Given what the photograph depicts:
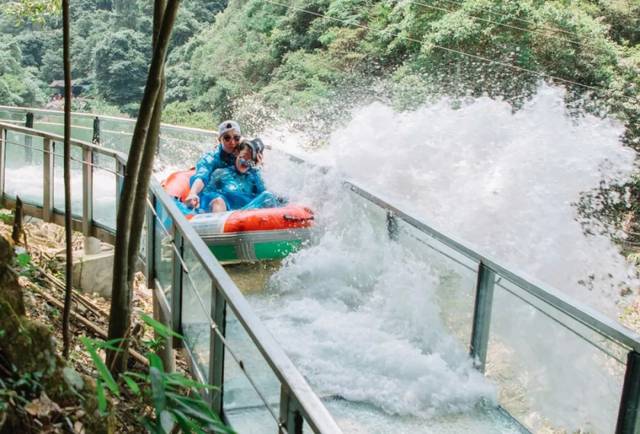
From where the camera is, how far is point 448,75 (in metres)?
16.8

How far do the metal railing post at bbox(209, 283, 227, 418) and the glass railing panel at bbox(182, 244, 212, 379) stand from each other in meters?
0.08

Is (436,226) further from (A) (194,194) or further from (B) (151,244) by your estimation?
(A) (194,194)

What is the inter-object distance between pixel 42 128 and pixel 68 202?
4833 mm

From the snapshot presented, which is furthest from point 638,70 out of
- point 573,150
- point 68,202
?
point 68,202

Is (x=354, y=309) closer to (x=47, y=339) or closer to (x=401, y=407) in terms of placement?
(x=401, y=407)

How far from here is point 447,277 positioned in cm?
433

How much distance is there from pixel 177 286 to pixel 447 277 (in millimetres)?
1686

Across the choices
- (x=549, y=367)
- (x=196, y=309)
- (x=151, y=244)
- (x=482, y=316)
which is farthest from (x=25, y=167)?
(x=549, y=367)

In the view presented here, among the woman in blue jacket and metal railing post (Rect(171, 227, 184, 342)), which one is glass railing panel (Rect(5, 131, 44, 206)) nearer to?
the woman in blue jacket

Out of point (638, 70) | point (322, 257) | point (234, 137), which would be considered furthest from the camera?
point (638, 70)

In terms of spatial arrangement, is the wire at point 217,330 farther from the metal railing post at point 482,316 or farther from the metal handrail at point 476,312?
the metal railing post at point 482,316

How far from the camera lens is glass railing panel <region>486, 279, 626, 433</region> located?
10.1 ft

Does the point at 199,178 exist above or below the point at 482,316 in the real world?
above

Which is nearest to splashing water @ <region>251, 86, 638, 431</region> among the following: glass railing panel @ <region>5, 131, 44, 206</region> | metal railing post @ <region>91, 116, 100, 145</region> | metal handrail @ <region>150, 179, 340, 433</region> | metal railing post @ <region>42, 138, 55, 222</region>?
metal handrail @ <region>150, 179, 340, 433</region>
